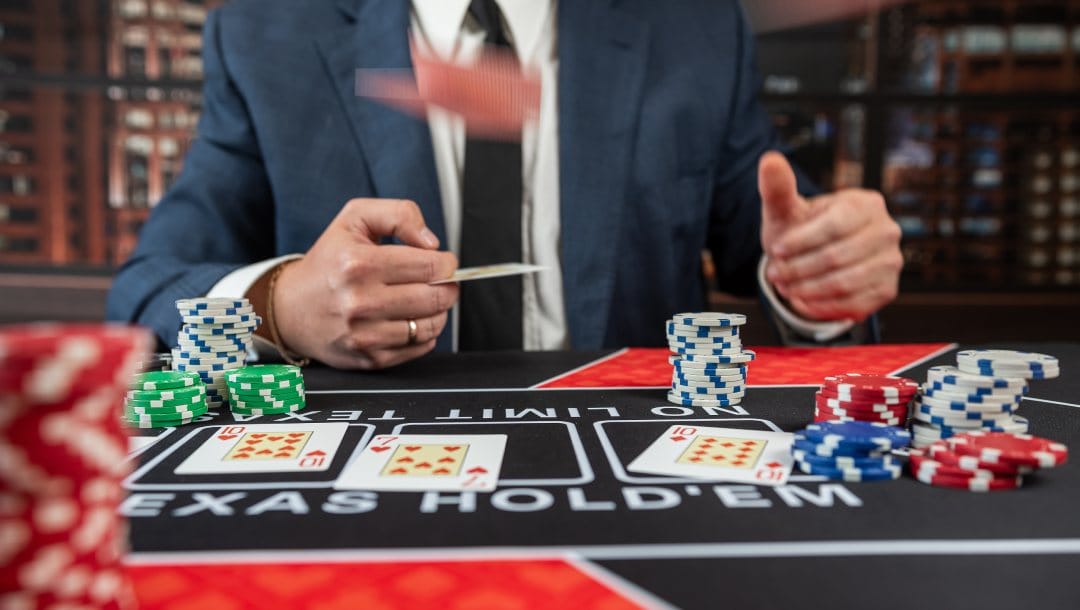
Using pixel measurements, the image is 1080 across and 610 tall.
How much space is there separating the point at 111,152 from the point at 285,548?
5.48 metres

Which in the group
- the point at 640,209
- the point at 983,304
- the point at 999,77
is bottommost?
the point at 983,304

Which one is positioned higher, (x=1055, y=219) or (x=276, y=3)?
(x=276, y=3)

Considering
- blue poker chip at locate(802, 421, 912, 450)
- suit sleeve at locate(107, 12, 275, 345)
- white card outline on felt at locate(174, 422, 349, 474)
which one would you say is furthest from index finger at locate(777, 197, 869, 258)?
suit sleeve at locate(107, 12, 275, 345)

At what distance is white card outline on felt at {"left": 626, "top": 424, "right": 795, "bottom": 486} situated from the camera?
2.97 ft

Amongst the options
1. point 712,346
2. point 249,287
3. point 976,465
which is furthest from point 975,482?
point 249,287

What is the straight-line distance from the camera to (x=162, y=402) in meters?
1.16

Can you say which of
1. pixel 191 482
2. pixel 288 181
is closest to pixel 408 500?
pixel 191 482

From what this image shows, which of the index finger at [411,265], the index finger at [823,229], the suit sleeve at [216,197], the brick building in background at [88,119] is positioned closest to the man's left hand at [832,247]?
the index finger at [823,229]

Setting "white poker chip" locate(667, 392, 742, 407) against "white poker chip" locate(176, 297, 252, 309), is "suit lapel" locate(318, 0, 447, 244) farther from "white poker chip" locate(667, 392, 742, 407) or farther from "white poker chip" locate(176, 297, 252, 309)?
"white poker chip" locate(667, 392, 742, 407)

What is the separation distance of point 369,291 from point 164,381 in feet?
1.43

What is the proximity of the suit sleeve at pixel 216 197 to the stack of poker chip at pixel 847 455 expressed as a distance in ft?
5.46

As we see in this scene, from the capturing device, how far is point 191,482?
2.97 ft

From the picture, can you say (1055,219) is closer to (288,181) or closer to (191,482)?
(288,181)

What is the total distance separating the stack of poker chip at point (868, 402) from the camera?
3.63ft
